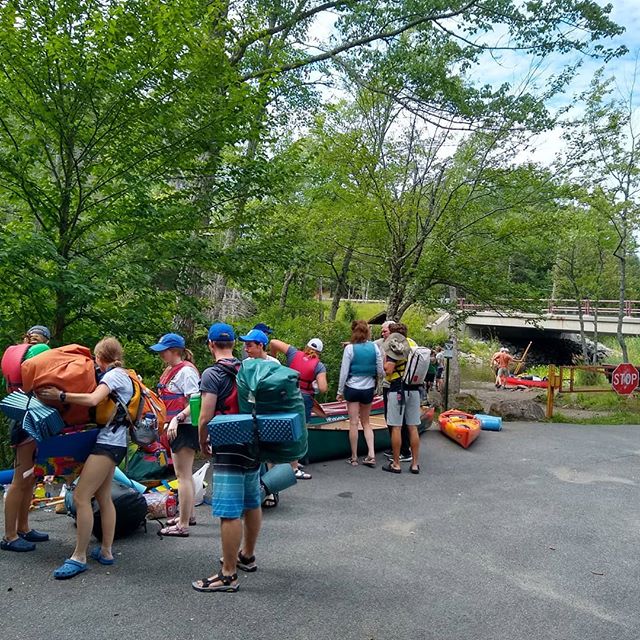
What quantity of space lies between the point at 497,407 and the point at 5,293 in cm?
989

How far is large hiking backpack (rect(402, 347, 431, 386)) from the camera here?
22.0 feet

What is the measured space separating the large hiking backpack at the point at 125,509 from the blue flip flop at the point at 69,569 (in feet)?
1.69

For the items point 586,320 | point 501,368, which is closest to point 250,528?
point 501,368

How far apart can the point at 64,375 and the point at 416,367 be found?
4333mm

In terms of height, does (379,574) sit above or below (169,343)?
below

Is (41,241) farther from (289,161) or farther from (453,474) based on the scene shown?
(453,474)

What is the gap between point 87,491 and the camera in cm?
357

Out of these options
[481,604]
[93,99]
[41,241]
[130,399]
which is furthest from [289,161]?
[481,604]

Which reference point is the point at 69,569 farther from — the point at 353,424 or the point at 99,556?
the point at 353,424

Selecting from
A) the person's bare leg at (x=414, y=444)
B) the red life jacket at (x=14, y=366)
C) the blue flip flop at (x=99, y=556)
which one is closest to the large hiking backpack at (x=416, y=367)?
the person's bare leg at (x=414, y=444)

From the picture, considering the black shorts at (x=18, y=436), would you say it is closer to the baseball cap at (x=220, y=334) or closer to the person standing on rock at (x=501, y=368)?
the baseball cap at (x=220, y=334)

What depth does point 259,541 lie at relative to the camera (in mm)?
4445

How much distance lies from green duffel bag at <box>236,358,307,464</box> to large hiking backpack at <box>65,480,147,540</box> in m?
1.50

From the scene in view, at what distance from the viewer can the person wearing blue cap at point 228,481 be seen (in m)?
3.43
